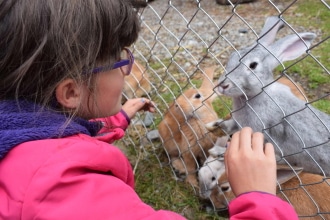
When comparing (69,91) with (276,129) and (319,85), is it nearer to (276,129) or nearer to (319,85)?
(276,129)

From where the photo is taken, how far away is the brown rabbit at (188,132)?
8.59 feet

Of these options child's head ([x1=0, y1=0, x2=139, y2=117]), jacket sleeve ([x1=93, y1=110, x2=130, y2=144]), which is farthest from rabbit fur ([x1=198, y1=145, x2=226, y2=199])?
child's head ([x1=0, y1=0, x2=139, y2=117])

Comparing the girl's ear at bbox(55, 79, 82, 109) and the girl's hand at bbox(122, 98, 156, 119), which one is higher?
the girl's ear at bbox(55, 79, 82, 109)

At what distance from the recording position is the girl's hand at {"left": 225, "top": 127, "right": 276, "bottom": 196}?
1.22 m

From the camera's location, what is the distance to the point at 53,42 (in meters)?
1.10

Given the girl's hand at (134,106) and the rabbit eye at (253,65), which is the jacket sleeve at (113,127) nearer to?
the girl's hand at (134,106)

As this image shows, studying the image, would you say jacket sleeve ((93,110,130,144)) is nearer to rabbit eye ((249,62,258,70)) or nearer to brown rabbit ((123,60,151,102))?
rabbit eye ((249,62,258,70))

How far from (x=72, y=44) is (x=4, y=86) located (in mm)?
242

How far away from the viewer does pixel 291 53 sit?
2125mm

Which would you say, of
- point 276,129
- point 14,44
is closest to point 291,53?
point 276,129

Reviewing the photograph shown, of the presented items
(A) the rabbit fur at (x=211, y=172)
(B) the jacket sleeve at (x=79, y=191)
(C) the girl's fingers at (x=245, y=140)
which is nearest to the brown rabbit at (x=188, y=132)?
(A) the rabbit fur at (x=211, y=172)

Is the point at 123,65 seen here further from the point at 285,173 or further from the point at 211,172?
the point at 211,172

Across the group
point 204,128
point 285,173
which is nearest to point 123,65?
point 285,173

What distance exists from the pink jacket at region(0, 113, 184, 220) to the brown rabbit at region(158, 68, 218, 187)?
149 centimetres
